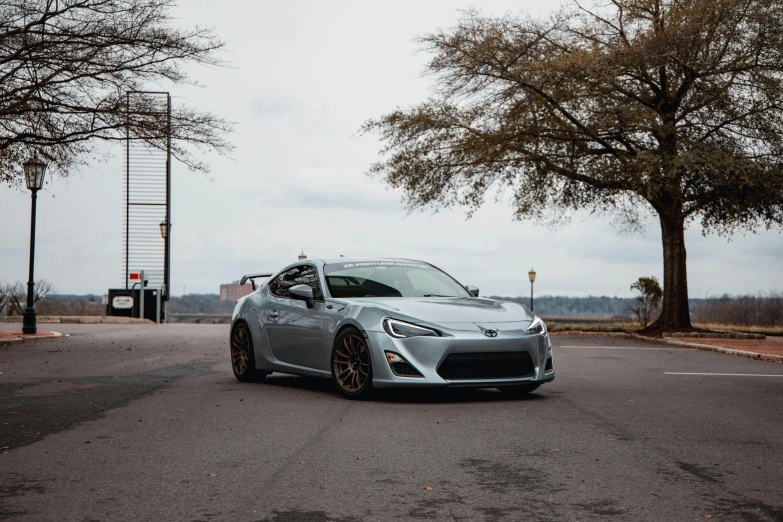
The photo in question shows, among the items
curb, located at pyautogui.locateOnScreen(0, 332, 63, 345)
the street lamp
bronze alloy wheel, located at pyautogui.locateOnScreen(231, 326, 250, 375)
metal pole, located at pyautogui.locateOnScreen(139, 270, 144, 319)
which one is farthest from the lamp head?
the street lamp

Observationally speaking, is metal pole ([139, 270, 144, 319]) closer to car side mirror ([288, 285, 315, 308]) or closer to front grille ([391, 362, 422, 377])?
car side mirror ([288, 285, 315, 308])

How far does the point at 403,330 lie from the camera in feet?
29.7

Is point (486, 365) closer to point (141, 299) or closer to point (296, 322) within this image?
point (296, 322)

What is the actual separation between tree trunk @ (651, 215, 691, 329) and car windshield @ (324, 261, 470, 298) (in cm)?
1843

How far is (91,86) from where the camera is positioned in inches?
799

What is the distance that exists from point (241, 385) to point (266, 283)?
133 centimetres

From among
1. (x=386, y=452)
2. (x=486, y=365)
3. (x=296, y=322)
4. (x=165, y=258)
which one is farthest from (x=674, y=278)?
(x=386, y=452)

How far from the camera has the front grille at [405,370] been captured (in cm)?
896

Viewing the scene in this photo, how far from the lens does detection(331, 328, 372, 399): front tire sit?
9.29 metres

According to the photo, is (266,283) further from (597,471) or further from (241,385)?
(597,471)

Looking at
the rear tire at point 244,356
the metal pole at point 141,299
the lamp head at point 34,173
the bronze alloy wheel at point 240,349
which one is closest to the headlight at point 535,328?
the rear tire at point 244,356

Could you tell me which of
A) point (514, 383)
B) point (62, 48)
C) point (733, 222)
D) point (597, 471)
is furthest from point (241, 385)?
point (733, 222)

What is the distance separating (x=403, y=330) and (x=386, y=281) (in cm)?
147

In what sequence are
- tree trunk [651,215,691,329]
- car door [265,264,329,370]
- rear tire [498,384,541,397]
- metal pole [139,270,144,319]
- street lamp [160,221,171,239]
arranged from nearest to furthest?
rear tire [498,384,541,397]
car door [265,264,329,370]
tree trunk [651,215,691,329]
metal pole [139,270,144,319]
street lamp [160,221,171,239]
